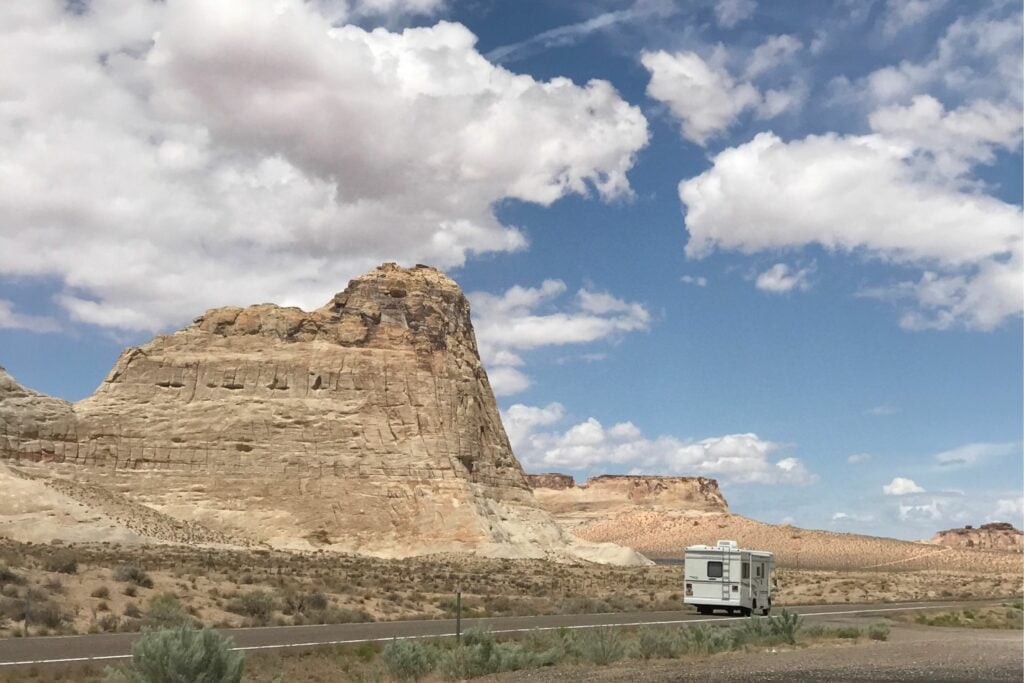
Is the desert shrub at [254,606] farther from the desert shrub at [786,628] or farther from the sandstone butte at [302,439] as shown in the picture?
the sandstone butte at [302,439]

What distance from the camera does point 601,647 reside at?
17.6m

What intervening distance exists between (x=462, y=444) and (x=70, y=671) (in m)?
67.0

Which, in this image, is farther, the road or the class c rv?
the class c rv

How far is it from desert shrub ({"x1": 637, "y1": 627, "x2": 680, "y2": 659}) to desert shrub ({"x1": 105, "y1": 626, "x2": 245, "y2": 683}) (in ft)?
27.2

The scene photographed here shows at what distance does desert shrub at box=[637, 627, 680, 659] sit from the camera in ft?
60.7

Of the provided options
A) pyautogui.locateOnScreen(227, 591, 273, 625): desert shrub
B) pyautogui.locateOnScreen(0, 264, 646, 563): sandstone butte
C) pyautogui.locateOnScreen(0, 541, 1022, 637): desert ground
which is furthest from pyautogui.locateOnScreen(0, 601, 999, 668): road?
pyautogui.locateOnScreen(0, 264, 646, 563): sandstone butte

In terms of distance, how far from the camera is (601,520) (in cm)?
17975

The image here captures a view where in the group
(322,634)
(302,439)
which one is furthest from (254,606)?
(302,439)

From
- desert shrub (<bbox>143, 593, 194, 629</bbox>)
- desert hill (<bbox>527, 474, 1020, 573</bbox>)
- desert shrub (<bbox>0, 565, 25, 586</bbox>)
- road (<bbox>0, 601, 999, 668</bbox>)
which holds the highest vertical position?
desert hill (<bbox>527, 474, 1020, 573</bbox>)

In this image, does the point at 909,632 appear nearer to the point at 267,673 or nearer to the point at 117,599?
the point at 267,673

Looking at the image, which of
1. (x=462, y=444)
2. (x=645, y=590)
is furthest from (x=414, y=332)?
(x=645, y=590)

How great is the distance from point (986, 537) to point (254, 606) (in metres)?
185

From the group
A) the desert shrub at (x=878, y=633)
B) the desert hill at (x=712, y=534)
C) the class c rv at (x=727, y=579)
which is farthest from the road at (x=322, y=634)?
the desert hill at (x=712, y=534)

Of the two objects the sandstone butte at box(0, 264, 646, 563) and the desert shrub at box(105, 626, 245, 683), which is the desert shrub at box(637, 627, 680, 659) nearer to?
the desert shrub at box(105, 626, 245, 683)
